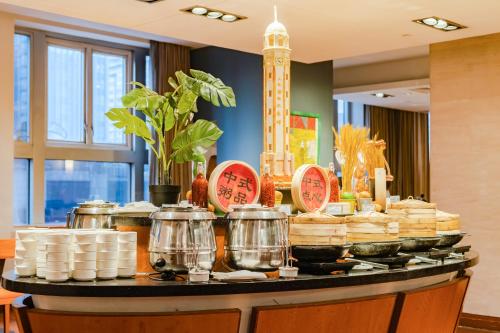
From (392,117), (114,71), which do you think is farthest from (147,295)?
(392,117)

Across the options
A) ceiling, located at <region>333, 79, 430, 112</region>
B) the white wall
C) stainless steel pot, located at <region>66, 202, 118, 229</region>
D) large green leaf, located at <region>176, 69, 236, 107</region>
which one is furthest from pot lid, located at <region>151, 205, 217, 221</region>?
ceiling, located at <region>333, 79, 430, 112</region>

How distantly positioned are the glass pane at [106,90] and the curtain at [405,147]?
5583mm

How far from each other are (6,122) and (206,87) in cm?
382

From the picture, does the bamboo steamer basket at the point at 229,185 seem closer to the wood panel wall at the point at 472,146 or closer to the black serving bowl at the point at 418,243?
the black serving bowl at the point at 418,243

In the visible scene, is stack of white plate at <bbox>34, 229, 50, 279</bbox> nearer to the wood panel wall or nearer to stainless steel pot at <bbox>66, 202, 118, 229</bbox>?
stainless steel pot at <bbox>66, 202, 118, 229</bbox>

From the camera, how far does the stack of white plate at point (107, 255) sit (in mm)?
2395

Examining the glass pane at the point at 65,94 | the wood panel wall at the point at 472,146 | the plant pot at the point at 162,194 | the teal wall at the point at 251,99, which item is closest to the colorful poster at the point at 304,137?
the teal wall at the point at 251,99

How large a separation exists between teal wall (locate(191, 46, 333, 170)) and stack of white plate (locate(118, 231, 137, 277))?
192 inches

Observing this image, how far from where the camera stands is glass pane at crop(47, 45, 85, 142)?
7695 mm

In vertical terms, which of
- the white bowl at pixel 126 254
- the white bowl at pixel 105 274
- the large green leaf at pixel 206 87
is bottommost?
the white bowl at pixel 105 274

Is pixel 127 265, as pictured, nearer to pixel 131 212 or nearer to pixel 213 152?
pixel 131 212

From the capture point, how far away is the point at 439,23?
17.1 feet

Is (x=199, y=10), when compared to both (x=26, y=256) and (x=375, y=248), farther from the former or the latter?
(x=26, y=256)

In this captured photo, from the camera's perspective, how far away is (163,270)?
246 centimetres
